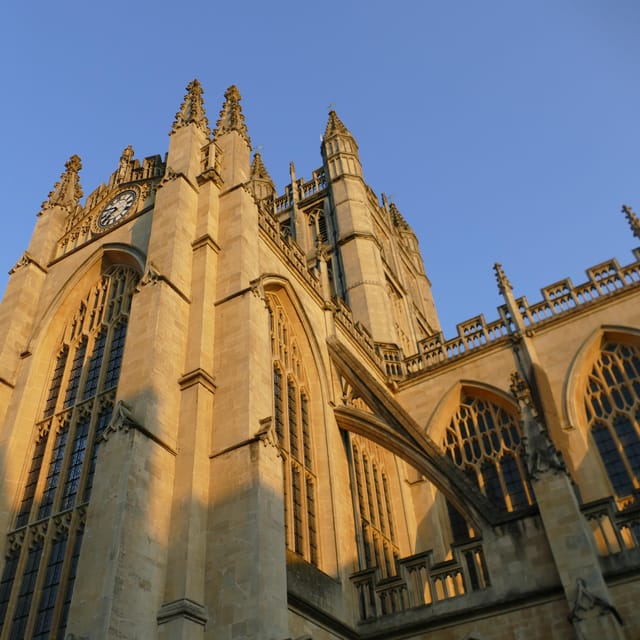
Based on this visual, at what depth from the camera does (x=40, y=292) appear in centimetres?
1816

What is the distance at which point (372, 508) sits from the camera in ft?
53.9

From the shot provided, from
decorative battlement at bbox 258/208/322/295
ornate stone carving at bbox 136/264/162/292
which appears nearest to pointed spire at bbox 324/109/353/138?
decorative battlement at bbox 258/208/322/295

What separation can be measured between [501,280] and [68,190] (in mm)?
14527

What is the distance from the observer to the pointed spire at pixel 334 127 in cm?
3522

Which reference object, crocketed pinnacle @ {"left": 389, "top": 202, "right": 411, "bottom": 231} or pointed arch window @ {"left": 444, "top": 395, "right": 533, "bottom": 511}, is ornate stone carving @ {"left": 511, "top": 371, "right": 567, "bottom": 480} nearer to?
pointed arch window @ {"left": 444, "top": 395, "right": 533, "bottom": 511}

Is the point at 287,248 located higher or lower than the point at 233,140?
lower

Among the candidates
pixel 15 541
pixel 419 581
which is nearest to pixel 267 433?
pixel 419 581

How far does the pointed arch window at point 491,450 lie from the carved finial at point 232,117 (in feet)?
33.5

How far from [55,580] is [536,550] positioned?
843 cm

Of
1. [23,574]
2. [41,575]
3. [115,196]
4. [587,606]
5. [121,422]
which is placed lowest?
[587,606]

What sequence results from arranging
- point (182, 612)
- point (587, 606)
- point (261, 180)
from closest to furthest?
point (182, 612)
point (587, 606)
point (261, 180)

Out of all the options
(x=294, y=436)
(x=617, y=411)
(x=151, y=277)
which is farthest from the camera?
(x=617, y=411)

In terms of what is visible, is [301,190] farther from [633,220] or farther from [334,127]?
[633,220]

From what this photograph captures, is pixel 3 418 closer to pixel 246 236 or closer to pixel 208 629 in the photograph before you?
pixel 246 236
